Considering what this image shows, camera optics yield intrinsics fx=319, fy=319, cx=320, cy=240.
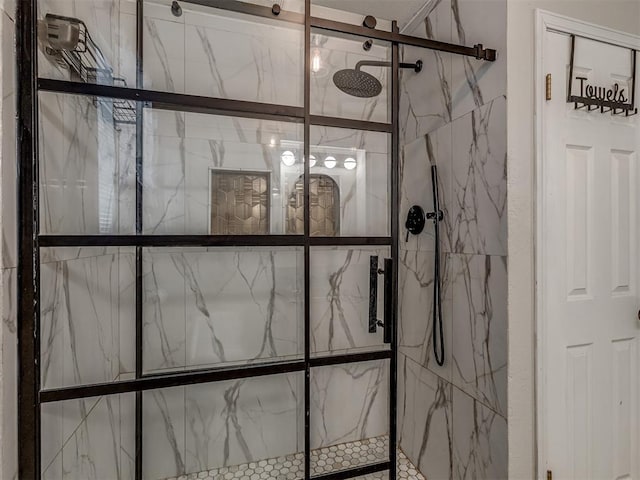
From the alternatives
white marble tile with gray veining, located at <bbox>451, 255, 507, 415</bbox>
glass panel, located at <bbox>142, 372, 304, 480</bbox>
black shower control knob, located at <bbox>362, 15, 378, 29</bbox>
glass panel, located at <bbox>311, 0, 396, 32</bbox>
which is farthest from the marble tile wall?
glass panel, located at <bbox>142, 372, 304, 480</bbox>

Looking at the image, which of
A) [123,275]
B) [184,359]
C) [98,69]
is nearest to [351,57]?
[98,69]

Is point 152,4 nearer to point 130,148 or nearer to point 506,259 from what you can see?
point 130,148

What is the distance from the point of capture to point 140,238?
1.10 metres

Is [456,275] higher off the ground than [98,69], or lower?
lower

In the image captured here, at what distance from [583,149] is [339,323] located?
1.37 metres

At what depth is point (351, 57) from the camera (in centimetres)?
152

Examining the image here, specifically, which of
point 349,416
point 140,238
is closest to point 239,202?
point 140,238

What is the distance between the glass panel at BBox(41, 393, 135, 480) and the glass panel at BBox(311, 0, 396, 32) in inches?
86.9

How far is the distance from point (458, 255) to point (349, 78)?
1041mm

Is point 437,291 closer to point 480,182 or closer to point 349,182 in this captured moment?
point 480,182

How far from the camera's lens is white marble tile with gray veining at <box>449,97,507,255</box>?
135 centimetres

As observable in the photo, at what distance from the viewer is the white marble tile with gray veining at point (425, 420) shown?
169cm

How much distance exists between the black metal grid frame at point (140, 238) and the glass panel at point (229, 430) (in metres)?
0.07

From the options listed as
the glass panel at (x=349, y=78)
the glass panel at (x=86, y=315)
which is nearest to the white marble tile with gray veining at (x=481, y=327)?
the glass panel at (x=349, y=78)
